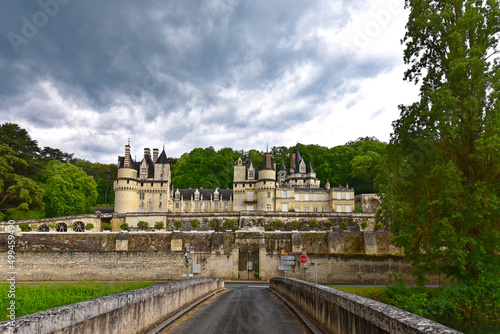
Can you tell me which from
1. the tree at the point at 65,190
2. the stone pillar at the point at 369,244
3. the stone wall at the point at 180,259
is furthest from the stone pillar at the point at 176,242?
the tree at the point at 65,190

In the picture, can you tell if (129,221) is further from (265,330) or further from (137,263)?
(265,330)

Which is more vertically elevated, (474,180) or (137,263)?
(474,180)

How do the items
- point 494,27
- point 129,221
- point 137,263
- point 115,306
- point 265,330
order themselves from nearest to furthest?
point 115,306 < point 265,330 < point 494,27 < point 137,263 < point 129,221

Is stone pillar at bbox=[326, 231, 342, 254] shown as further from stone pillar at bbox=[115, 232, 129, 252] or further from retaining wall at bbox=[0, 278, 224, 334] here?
retaining wall at bbox=[0, 278, 224, 334]

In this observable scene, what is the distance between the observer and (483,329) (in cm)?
1443

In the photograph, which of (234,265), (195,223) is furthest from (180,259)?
(195,223)

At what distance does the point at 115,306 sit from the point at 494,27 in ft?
66.9

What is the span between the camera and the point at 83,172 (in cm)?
6925

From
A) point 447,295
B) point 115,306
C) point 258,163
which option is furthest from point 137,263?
point 258,163

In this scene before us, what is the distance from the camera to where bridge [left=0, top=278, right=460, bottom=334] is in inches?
166

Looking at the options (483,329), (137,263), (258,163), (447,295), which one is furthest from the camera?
(258,163)

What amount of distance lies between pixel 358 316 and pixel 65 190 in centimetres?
6677

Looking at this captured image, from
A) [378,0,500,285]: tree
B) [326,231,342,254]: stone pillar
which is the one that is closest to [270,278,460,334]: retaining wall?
[378,0,500,285]: tree

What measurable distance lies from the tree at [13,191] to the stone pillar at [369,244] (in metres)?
45.9
